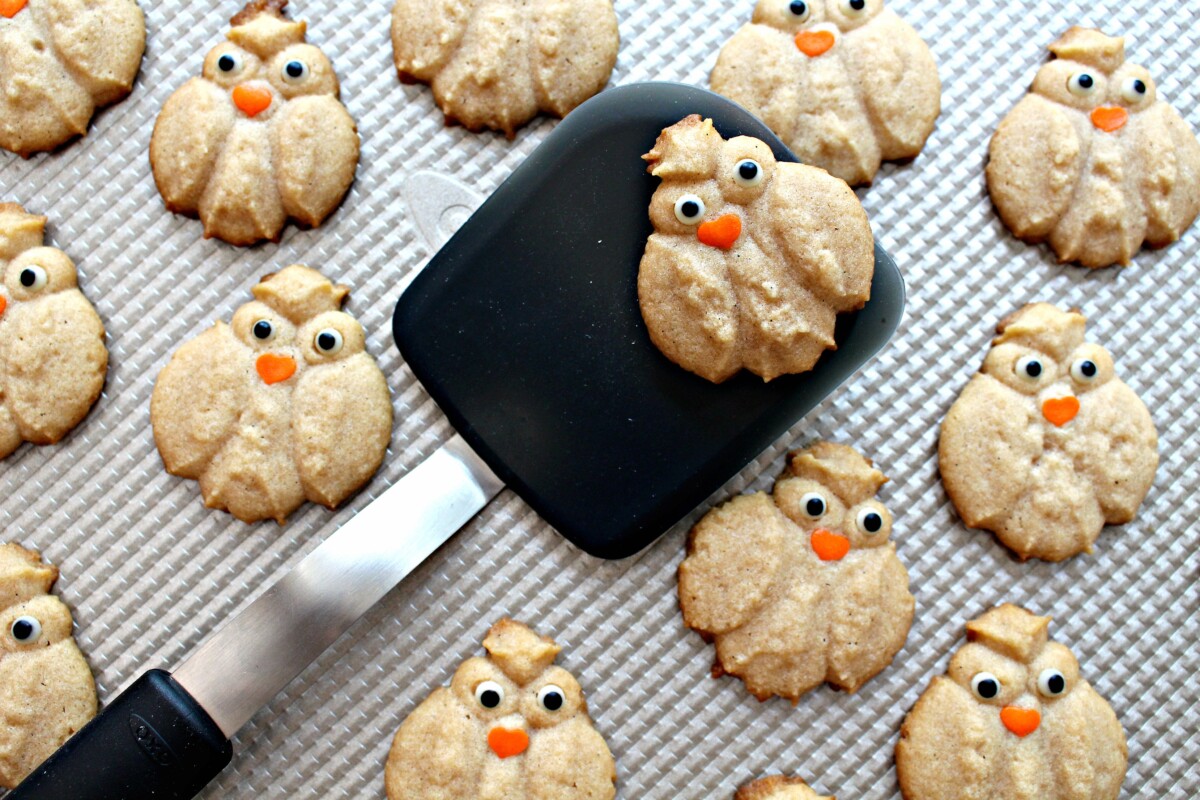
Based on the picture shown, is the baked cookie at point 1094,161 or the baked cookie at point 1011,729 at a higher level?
the baked cookie at point 1094,161

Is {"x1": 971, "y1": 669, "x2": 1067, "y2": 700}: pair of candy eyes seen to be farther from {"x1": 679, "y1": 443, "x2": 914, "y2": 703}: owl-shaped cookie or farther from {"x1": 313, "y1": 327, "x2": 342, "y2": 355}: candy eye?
{"x1": 313, "y1": 327, "x2": 342, "y2": 355}: candy eye

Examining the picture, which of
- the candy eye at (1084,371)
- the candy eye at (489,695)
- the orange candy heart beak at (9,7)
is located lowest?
the candy eye at (489,695)

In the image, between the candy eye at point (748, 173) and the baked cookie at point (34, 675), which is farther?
the baked cookie at point (34, 675)

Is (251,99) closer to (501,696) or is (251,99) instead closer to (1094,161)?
(501,696)

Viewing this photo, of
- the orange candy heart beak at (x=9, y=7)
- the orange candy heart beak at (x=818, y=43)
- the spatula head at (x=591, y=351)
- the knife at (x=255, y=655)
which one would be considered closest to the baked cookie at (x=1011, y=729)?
the spatula head at (x=591, y=351)

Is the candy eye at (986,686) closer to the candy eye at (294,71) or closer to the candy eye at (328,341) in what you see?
the candy eye at (328,341)

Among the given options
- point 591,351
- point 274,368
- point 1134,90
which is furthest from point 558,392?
point 1134,90

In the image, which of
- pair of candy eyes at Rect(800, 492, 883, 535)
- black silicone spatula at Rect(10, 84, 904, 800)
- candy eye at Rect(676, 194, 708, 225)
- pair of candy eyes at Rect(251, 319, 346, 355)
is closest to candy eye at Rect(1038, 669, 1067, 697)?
pair of candy eyes at Rect(800, 492, 883, 535)
